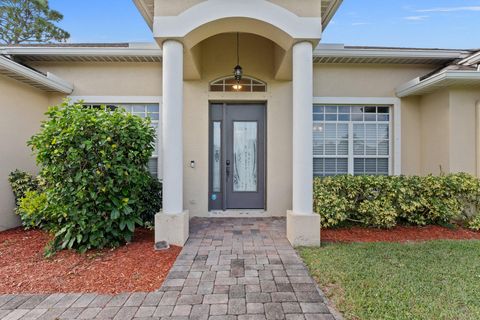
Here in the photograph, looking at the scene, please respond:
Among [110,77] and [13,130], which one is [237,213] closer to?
[110,77]

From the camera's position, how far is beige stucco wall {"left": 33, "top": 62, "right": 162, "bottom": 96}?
19.9 ft

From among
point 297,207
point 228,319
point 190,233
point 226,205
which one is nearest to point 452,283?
point 297,207

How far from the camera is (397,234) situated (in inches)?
187

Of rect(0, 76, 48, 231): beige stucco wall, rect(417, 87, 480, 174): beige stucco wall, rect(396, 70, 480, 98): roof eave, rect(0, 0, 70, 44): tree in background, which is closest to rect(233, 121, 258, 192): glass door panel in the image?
rect(396, 70, 480, 98): roof eave

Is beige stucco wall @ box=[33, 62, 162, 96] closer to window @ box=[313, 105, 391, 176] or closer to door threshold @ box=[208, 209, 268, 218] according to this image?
door threshold @ box=[208, 209, 268, 218]

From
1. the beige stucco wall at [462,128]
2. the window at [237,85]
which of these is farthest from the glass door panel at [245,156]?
the beige stucco wall at [462,128]

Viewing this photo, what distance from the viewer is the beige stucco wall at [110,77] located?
19.9 ft

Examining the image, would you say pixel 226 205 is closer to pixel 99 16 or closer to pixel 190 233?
pixel 190 233

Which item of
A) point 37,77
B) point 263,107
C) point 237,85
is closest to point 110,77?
point 37,77

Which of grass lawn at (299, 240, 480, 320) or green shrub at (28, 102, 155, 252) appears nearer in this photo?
grass lawn at (299, 240, 480, 320)

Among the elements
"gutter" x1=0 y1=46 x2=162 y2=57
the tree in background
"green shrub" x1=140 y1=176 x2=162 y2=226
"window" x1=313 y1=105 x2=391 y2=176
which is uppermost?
the tree in background

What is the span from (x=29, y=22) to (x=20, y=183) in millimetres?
15941

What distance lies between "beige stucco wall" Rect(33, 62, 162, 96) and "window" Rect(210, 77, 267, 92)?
54.7 inches

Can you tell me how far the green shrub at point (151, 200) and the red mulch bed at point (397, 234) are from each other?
3314 mm
